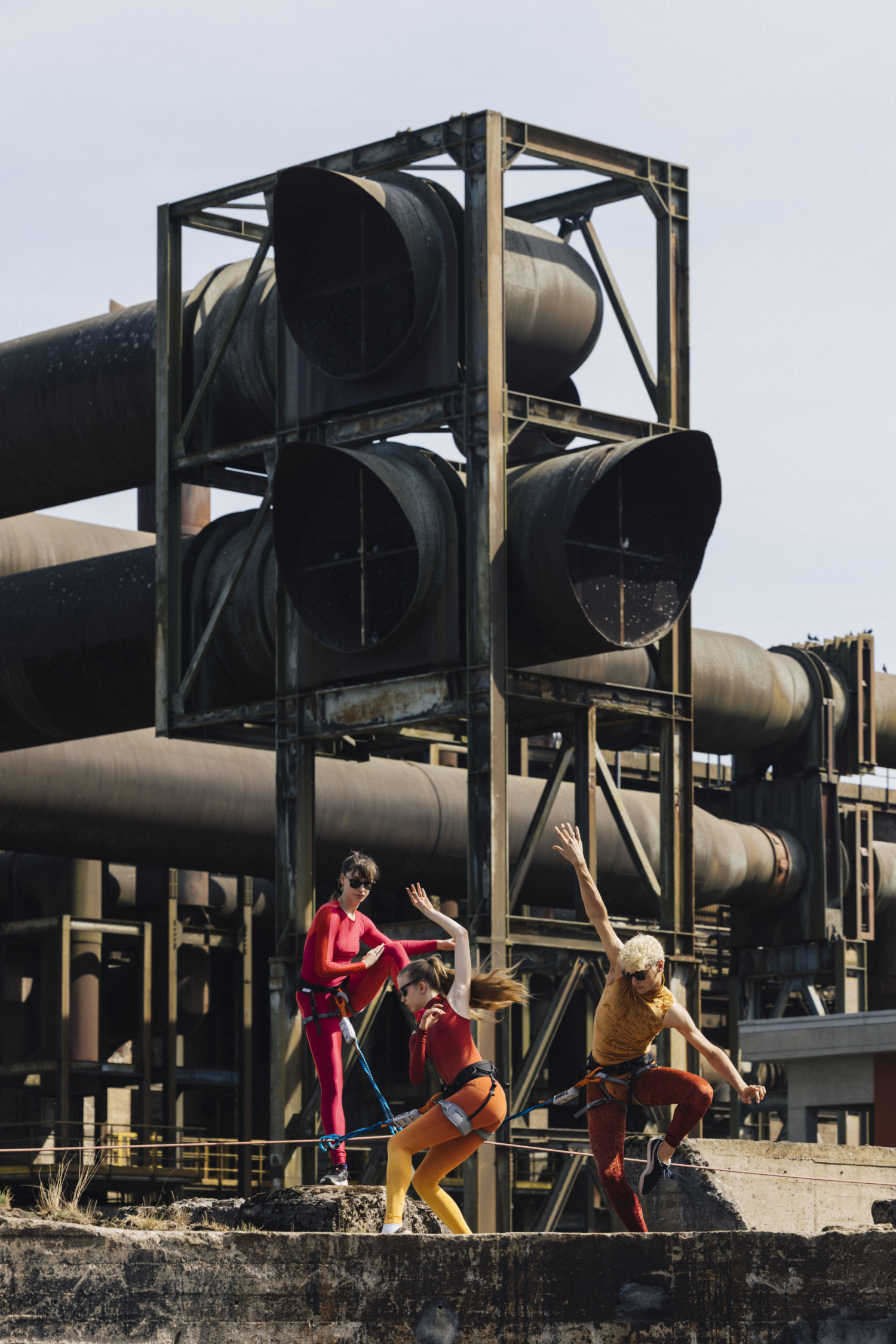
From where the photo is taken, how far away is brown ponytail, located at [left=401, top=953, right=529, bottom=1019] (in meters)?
7.86

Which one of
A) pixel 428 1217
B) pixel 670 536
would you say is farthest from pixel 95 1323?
pixel 670 536

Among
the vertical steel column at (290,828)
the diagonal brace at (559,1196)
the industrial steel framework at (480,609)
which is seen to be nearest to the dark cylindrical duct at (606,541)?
the industrial steel framework at (480,609)

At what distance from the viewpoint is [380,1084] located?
88.8ft

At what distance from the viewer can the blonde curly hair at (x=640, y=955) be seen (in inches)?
300

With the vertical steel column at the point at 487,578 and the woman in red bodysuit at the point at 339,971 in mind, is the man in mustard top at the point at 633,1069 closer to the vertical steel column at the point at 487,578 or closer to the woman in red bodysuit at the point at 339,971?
the woman in red bodysuit at the point at 339,971

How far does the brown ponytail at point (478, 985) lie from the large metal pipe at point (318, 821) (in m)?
11.6

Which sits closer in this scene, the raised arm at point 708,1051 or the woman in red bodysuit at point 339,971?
the raised arm at point 708,1051

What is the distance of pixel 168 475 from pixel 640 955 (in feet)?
33.3

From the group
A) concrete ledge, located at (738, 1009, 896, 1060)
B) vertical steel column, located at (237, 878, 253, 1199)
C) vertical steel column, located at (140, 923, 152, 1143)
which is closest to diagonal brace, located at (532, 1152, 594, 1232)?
concrete ledge, located at (738, 1009, 896, 1060)

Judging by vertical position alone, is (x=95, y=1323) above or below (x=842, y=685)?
below

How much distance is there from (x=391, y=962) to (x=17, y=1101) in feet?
61.8

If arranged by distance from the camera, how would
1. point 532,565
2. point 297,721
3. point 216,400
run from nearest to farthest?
point 532,565
point 297,721
point 216,400

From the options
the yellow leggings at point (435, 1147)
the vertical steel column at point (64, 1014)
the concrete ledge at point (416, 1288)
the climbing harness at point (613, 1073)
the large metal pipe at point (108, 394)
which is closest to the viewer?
the concrete ledge at point (416, 1288)

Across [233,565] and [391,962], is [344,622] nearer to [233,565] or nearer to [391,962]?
[233,565]
